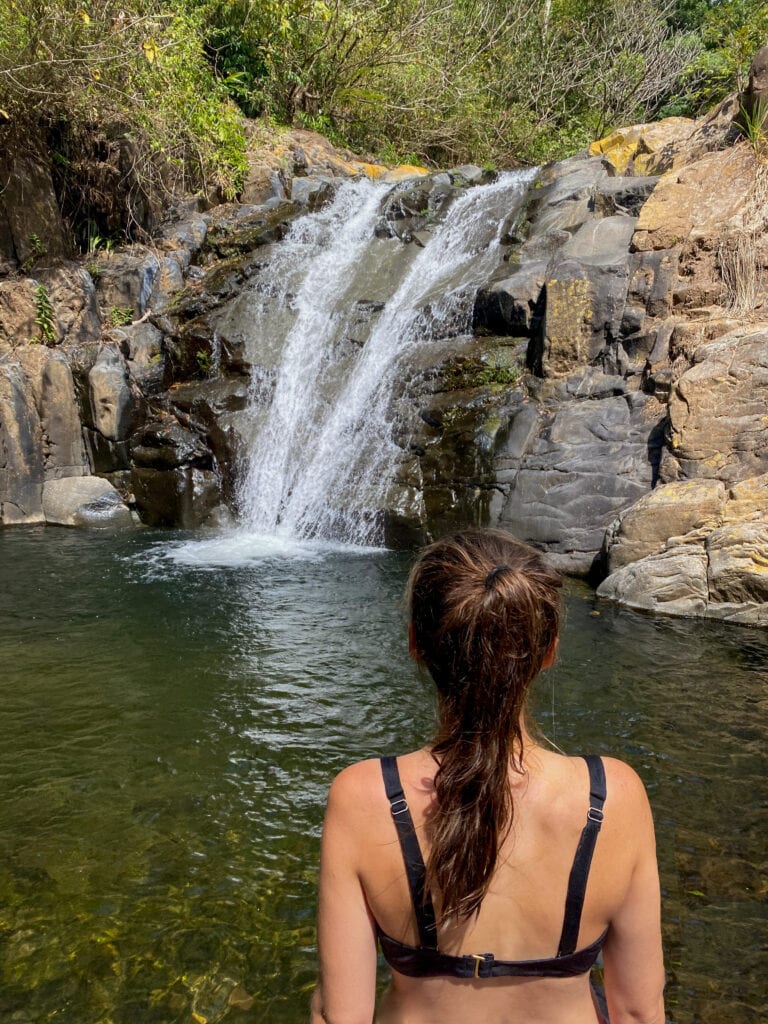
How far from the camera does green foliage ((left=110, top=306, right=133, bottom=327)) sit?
12.3m

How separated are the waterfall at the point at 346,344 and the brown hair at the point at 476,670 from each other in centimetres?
788

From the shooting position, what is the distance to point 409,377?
10.2m

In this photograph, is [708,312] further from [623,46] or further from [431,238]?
[623,46]

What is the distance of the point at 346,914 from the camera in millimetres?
1316

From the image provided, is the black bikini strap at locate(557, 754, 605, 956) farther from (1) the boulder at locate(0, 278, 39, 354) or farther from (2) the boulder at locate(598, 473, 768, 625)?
(1) the boulder at locate(0, 278, 39, 354)

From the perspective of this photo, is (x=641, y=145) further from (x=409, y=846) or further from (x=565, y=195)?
(x=409, y=846)

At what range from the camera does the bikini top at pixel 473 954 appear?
4.21 feet

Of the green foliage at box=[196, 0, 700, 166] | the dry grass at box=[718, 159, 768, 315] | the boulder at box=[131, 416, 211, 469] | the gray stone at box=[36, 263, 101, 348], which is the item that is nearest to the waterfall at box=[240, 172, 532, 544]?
the boulder at box=[131, 416, 211, 469]

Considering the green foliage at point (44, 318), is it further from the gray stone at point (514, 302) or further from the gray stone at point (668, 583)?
the gray stone at point (668, 583)

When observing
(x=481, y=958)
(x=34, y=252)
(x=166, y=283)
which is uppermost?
(x=34, y=252)

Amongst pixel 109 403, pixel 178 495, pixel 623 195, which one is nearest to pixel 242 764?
pixel 178 495

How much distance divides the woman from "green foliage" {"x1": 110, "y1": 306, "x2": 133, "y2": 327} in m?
12.2

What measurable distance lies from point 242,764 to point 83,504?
24.1 ft

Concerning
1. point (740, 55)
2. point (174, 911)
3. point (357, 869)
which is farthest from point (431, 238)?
point (357, 869)
